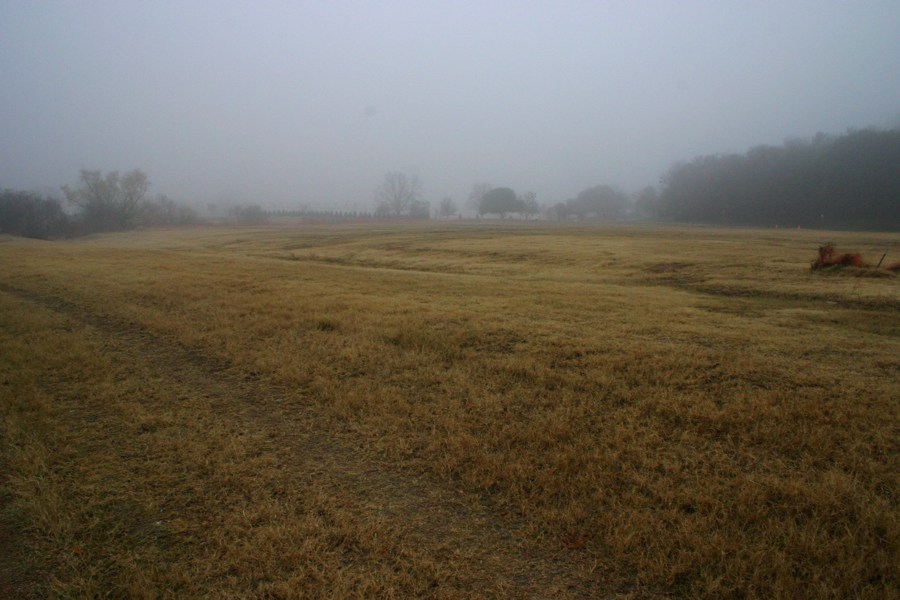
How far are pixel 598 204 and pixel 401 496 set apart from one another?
128 m

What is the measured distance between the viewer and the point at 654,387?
515 centimetres

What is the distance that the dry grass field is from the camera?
276cm

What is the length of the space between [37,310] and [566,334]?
11.9 meters

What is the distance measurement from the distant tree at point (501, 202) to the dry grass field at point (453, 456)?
107620 millimetres

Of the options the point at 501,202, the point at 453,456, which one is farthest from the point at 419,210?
the point at 453,456

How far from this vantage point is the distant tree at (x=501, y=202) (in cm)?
11300

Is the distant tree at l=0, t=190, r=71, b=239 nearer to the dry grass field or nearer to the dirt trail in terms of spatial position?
the dry grass field

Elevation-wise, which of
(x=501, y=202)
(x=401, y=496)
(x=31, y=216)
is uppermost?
(x=501, y=202)

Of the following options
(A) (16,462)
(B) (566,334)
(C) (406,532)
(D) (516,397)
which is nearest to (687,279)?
(B) (566,334)

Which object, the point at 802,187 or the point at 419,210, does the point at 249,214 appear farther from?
the point at 802,187

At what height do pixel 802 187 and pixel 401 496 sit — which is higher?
pixel 802 187

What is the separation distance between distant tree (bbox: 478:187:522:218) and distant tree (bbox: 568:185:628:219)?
18406mm

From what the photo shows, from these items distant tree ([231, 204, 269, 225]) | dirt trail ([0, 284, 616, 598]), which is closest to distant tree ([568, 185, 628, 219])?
distant tree ([231, 204, 269, 225])

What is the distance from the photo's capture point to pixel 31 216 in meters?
53.5
